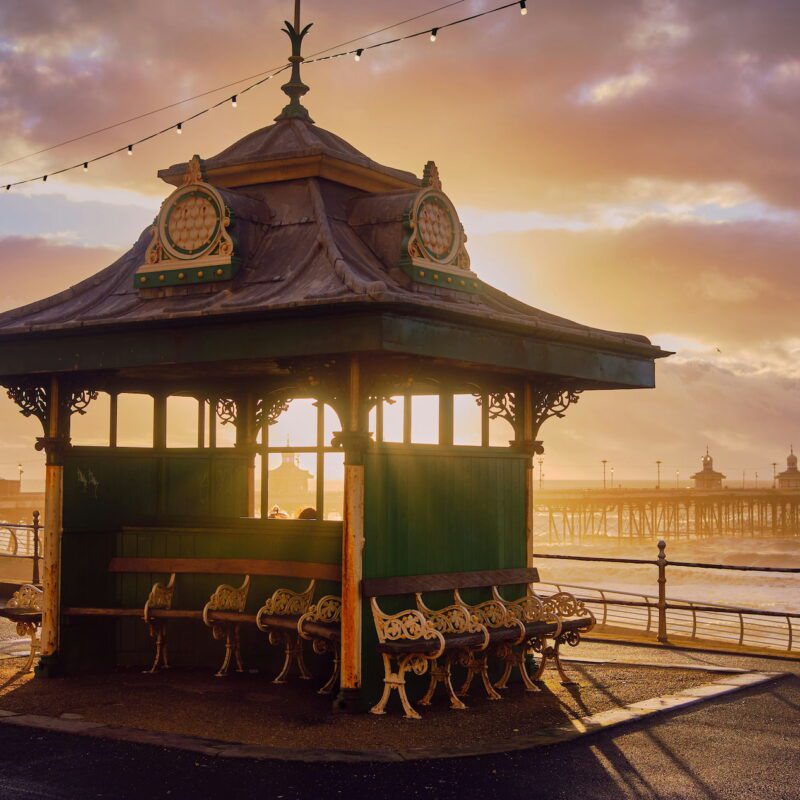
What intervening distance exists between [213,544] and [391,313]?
3.96 m

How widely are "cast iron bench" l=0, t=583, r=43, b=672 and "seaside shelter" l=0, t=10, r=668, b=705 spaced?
0.29 meters

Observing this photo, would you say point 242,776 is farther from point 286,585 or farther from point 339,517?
point 339,517

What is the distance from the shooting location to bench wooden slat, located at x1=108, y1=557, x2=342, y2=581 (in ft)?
35.8

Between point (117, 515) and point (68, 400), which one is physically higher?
point (68, 400)

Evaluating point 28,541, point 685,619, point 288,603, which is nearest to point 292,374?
point 288,603

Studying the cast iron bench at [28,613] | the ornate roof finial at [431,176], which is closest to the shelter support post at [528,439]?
the ornate roof finial at [431,176]

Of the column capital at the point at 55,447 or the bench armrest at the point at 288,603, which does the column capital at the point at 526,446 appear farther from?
the column capital at the point at 55,447

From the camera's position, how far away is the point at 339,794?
741 cm

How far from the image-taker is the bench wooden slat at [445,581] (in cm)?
1009

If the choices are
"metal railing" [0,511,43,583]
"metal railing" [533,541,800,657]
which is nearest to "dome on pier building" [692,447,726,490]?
"metal railing" [533,541,800,657]

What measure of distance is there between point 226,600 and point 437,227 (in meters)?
4.46

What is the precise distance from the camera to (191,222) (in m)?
11.4

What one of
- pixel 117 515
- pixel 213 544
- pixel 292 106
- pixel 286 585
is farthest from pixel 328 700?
pixel 292 106

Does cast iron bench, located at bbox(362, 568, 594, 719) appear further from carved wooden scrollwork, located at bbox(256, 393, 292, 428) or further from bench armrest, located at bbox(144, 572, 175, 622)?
carved wooden scrollwork, located at bbox(256, 393, 292, 428)
